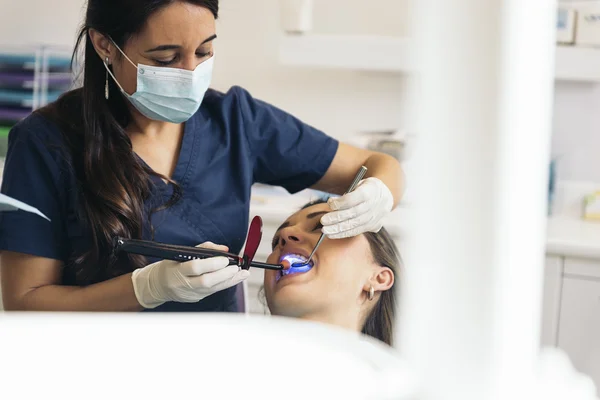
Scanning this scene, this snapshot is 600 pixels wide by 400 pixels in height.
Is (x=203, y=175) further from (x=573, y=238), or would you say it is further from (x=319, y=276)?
(x=573, y=238)

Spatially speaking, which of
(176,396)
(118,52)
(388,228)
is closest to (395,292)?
(388,228)

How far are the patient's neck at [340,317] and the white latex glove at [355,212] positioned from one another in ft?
0.37

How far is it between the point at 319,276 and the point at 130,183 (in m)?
0.32

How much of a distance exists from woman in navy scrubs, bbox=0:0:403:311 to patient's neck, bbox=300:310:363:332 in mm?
118

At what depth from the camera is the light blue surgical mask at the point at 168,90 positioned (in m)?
1.08

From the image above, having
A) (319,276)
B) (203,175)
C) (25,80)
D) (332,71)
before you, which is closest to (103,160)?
(203,175)

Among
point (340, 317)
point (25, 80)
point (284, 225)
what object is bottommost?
point (340, 317)

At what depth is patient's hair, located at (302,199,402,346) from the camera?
1.02 metres

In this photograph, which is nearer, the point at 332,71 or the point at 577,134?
the point at 332,71

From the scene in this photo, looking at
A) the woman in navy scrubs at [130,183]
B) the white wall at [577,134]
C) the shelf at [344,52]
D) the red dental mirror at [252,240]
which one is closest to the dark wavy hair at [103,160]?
the woman in navy scrubs at [130,183]

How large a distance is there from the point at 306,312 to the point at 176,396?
93 cm

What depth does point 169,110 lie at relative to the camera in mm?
1119

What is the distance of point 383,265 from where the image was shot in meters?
1.15

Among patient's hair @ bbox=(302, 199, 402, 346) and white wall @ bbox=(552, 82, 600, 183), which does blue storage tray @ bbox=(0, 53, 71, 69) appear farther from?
white wall @ bbox=(552, 82, 600, 183)
